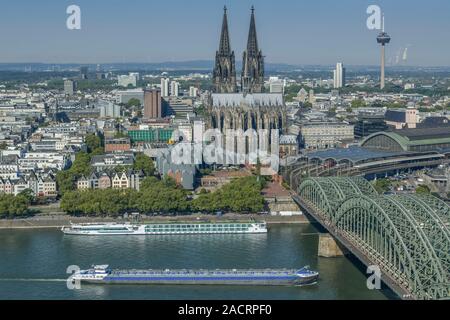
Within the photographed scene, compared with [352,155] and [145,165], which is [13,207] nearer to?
[145,165]

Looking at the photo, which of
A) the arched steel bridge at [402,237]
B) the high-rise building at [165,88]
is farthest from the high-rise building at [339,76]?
the arched steel bridge at [402,237]

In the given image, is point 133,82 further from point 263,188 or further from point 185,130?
point 263,188

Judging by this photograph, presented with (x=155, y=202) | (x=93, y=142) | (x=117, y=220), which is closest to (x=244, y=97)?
(x=93, y=142)

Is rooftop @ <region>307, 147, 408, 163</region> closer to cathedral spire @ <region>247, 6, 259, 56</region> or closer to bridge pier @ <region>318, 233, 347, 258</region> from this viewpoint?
cathedral spire @ <region>247, 6, 259, 56</region>

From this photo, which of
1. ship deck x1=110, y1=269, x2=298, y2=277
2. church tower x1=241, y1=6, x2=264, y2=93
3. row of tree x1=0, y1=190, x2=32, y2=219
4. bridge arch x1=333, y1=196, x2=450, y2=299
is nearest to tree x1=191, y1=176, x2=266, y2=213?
row of tree x1=0, y1=190, x2=32, y2=219
